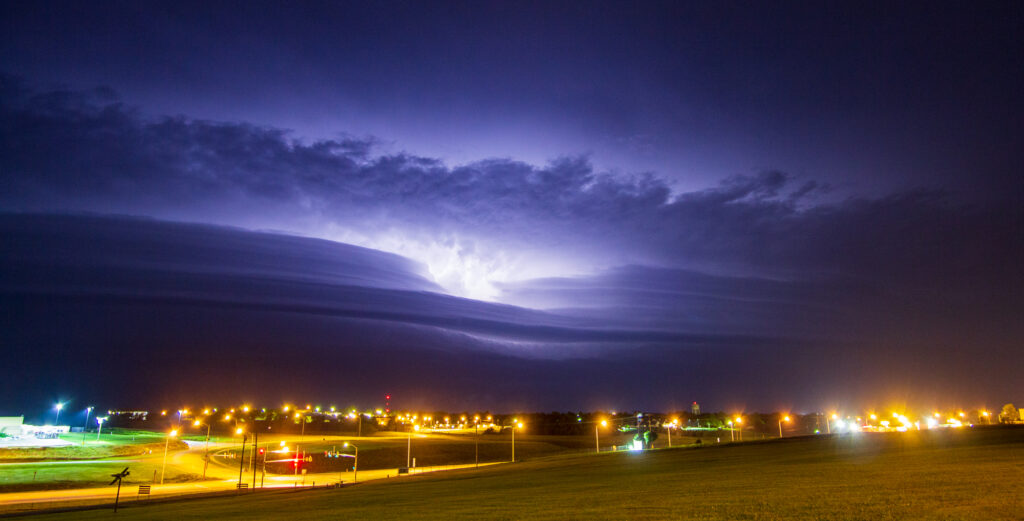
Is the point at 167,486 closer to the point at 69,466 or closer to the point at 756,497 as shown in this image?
the point at 69,466

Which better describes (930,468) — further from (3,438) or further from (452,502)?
(3,438)

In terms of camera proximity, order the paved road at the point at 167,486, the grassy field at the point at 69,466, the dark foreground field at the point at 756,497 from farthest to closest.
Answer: the grassy field at the point at 69,466
the paved road at the point at 167,486
the dark foreground field at the point at 756,497

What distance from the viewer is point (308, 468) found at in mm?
91750

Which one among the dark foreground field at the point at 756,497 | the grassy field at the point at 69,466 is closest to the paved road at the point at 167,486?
the grassy field at the point at 69,466

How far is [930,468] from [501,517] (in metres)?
18.2

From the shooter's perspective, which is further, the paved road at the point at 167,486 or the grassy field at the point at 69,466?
the grassy field at the point at 69,466

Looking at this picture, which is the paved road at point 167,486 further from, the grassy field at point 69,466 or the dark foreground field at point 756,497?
the dark foreground field at point 756,497

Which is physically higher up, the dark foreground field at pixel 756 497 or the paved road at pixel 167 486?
the dark foreground field at pixel 756 497

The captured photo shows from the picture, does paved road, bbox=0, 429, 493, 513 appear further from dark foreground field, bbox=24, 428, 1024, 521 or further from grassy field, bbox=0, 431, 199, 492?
dark foreground field, bbox=24, 428, 1024, 521

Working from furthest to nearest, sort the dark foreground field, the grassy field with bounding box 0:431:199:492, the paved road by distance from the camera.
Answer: the grassy field with bounding box 0:431:199:492
the paved road
the dark foreground field

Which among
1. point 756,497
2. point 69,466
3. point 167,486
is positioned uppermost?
point 756,497

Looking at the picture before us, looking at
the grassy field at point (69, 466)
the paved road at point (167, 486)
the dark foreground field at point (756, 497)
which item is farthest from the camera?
the grassy field at point (69, 466)

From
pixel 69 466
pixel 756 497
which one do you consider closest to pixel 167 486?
pixel 69 466

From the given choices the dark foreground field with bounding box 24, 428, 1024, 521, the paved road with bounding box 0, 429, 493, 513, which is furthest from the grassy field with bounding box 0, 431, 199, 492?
the dark foreground field with bounding box 24, 428, 1024, 521
